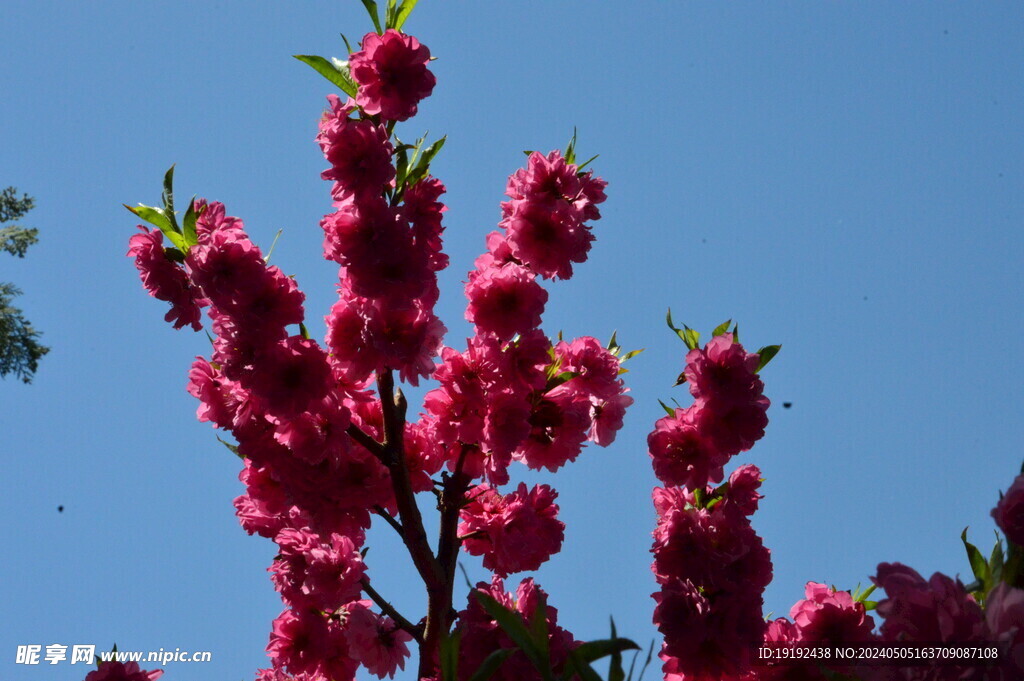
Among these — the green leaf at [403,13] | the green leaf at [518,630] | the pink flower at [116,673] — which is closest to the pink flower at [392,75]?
the green leaf at [403,13]

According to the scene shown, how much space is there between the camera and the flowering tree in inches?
83.3

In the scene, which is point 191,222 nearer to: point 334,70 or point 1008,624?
point 334,70

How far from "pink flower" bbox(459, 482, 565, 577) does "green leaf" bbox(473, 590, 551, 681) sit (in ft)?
3.25

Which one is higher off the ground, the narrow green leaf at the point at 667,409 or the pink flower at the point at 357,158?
the pink flower at the point at 357,158

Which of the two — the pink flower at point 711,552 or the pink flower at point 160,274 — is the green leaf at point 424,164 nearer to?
the pink flower at point 160,274

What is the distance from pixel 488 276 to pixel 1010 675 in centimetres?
150

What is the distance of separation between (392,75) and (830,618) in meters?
1.67

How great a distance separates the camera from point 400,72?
7.11ft

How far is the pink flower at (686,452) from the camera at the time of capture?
231 cm

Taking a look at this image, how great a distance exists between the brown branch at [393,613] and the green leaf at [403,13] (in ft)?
4.49

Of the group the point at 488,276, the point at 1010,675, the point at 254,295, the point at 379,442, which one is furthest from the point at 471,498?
the point at 1010,675

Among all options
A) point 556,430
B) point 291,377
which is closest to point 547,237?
point 556,430

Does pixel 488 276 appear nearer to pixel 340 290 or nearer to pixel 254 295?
pixel 340 290

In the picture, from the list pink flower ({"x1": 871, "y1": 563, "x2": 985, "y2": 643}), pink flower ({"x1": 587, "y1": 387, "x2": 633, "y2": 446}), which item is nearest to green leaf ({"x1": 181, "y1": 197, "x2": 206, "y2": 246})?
pink flower ({"x1": 587, "y1": 387, "x2": 633, "y2": 446})
